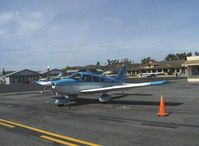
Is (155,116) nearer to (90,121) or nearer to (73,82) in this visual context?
(90,121)

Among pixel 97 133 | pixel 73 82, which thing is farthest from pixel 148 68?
pixel 97 133

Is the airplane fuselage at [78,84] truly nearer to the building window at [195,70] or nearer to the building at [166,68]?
the building window at [195,70]

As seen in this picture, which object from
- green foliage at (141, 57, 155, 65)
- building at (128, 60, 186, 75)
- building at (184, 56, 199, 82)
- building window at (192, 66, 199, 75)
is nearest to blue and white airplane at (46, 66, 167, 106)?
building at (184, 56, 199, 82)

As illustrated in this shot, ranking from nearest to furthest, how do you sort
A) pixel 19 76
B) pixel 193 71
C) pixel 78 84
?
pixel 78 84
pixel 193 71
pixel 19 76

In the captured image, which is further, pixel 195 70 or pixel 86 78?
pixel 195 70

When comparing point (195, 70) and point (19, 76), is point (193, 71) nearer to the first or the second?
point (195, 70)

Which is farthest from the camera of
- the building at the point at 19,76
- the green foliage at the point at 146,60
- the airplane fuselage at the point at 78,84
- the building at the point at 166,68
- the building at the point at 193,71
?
the green foliage at the point at 146,60

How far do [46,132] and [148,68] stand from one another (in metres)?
82.3

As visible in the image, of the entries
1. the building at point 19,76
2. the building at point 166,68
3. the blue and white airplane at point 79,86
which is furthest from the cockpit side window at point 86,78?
the building at point 19,76

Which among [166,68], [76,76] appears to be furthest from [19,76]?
[76,76]

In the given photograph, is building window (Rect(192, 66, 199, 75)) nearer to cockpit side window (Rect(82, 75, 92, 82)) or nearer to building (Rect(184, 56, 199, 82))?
building (Rect(184, 56, 199, 82))

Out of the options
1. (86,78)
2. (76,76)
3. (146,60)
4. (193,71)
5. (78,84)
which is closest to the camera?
(78,84)

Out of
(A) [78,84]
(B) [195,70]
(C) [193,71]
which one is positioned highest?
(B) [195,70]

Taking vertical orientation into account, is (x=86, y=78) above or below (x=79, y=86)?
above
